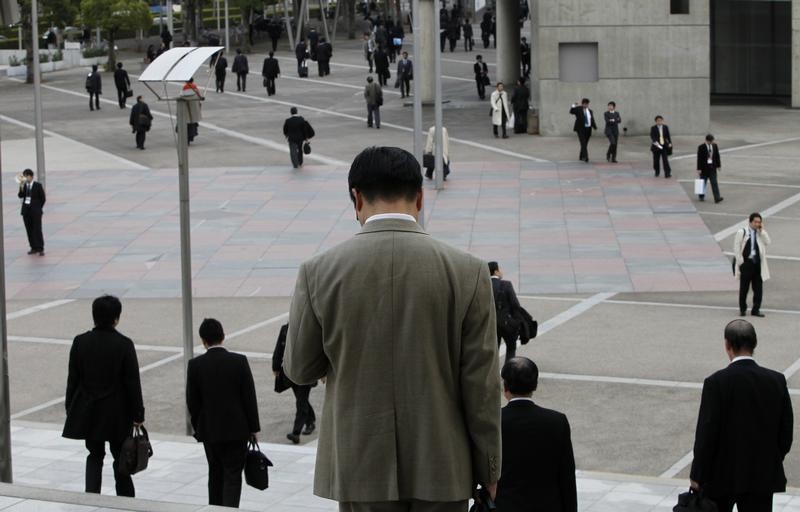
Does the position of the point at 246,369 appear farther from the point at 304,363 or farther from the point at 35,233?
the point at 35,233

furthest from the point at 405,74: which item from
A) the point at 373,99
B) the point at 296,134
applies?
the point at 296,134

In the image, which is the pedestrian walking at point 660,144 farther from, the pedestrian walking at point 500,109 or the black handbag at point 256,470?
the black handbag at point 256,470

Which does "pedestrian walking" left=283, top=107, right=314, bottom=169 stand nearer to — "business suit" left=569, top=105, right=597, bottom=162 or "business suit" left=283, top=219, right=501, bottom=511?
"business suit" left=569, top=105, right=597, bottom=162

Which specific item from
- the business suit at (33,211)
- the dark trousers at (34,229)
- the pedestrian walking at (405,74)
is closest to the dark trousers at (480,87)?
the pedestrian walking at (405,74)

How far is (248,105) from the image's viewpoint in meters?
45.8

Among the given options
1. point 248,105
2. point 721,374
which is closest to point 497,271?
point 721,374

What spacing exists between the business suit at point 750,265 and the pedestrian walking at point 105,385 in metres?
11.5

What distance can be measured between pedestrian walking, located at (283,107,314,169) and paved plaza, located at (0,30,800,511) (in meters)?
0.48

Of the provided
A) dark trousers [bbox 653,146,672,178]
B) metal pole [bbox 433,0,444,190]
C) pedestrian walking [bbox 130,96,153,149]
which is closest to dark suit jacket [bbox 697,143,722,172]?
dark trousers [bbox 653,146,672,178]

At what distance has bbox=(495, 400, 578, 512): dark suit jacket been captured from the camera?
644 centimetres

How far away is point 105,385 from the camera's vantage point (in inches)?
372

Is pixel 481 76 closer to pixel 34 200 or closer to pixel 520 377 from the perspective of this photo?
pixel 34 200

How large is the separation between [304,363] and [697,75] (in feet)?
113

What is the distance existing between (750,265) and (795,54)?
2565 cm
